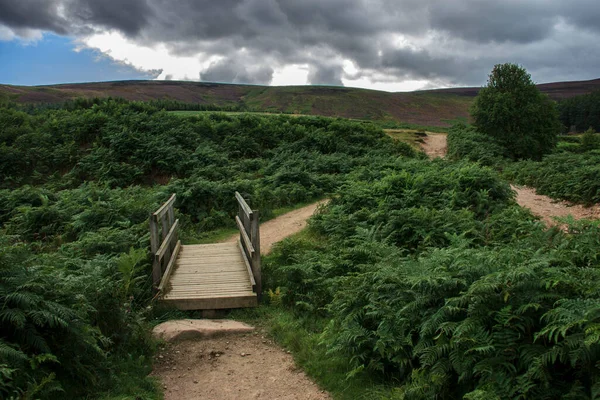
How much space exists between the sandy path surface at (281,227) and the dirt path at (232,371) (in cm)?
425

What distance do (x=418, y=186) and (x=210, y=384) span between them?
28.1 feet

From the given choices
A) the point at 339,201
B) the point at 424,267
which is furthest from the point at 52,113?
the point at 424,267

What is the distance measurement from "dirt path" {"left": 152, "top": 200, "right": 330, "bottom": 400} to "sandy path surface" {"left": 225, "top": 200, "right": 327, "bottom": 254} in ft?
14.0

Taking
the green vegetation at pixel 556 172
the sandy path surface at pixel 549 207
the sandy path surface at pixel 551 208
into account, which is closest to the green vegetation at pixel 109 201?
the green vegetation at pixel 556 172

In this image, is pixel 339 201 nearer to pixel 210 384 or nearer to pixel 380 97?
pixel 210 384

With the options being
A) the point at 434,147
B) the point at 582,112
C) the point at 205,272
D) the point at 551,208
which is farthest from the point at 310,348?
the point at 582,112

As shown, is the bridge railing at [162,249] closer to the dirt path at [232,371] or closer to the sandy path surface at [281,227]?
the dirt path at [232,371]

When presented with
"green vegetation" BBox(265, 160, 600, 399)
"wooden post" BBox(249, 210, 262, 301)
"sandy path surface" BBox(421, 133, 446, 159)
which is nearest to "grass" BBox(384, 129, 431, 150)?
"sandy path surface" BBox(421, 133, 446, 159)

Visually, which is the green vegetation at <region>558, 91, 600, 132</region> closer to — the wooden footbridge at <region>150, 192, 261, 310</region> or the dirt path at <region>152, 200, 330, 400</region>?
the wooden footbridge at <region>150, 192, 261, 310</region>

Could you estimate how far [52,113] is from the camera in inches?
1002

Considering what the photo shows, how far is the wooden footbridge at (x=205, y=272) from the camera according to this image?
729 centimetres

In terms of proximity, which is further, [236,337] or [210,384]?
[236,337]

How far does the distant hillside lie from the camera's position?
69.9 metres

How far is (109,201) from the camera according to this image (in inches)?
509
